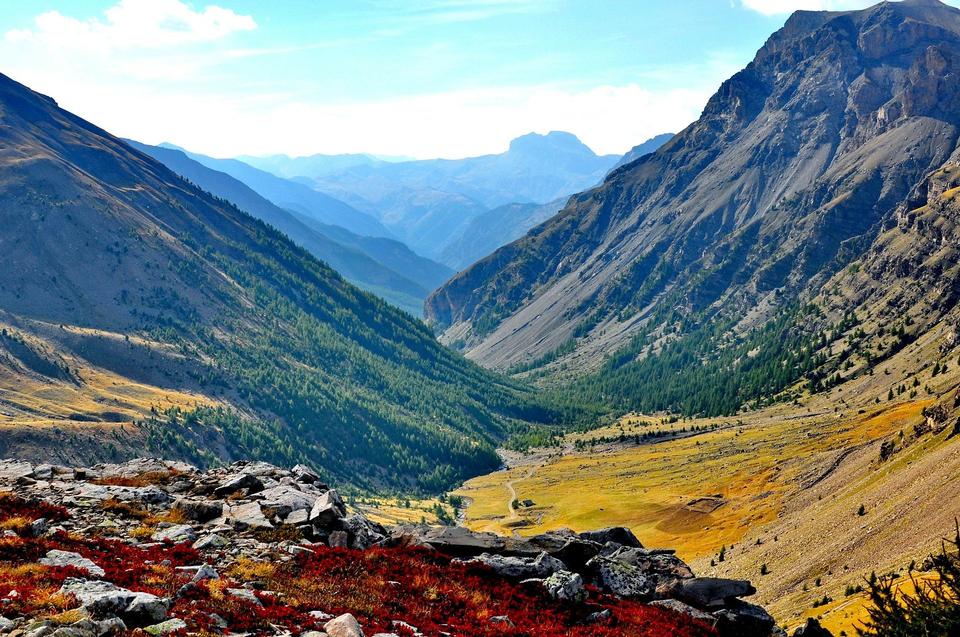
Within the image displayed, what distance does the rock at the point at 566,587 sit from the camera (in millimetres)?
30844

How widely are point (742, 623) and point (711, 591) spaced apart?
240 cm

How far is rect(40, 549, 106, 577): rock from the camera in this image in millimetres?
26028

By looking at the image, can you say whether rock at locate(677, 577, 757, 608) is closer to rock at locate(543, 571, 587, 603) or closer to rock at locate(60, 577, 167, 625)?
rock at locate(543, 571, 587, 603)

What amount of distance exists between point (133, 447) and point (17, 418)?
3015 cm

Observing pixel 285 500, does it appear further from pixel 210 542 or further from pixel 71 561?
pixel 71 561

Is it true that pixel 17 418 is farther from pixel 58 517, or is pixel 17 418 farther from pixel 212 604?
pixel 212 604

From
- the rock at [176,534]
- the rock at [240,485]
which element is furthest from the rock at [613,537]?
the rock at [176,534]

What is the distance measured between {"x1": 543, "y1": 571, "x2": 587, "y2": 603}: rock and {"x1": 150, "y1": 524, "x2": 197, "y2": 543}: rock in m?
17.5

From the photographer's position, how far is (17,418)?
184 m

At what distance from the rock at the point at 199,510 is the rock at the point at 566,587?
61.9 feet

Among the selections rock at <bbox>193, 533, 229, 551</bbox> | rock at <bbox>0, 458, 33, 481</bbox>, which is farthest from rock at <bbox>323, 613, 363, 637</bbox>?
rock at <bbox>0, 458, 33, 481</bbox>

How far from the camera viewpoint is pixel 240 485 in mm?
42375

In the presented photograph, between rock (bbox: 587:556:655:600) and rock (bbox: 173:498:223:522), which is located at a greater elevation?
rock (bbox: 587:556:655:600)

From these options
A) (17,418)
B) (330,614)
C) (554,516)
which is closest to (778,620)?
(330,614)
